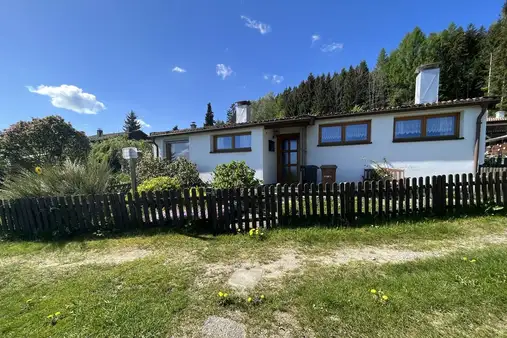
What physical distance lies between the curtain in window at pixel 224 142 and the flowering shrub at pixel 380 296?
8.54m

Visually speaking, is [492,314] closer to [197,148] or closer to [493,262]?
[493,262]

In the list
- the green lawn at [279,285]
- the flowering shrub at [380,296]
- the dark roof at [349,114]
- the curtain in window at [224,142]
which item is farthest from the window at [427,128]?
the flowering shrub at [380,296]

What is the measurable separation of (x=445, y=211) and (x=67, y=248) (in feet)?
25.8

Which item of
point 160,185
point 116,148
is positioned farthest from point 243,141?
point 116,148

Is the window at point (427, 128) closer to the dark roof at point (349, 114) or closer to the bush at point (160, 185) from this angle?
the dark roof at point (349, 114)

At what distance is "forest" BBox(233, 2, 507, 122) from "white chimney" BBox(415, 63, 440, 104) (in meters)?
19.6

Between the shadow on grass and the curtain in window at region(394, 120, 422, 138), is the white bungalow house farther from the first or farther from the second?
the shadow on grass

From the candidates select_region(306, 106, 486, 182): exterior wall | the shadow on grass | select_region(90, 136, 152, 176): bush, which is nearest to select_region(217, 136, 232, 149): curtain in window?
select_region(306, 106, 486, 182): exterior wall

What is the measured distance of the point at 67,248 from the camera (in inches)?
166

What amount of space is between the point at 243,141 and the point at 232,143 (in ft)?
1.98

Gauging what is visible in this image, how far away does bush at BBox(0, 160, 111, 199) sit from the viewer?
5809 millimetres

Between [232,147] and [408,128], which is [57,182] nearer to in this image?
[232,147]

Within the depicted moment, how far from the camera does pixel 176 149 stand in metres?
12.0

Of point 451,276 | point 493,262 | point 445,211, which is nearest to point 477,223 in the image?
point 445,211
